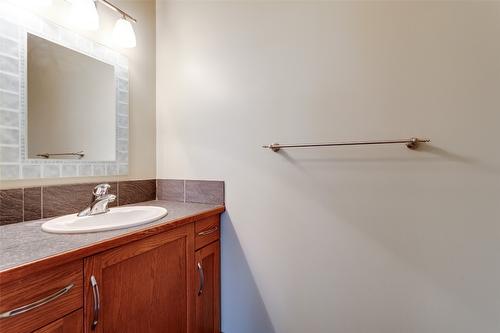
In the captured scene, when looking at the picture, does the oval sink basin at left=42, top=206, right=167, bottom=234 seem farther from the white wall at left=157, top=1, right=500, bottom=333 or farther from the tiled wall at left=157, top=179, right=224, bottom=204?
the white wall at left=157, top=1, right=500, bottom=333

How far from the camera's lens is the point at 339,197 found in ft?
4.08

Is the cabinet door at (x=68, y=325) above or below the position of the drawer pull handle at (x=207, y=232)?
below

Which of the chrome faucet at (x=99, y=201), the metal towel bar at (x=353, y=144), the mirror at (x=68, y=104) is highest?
the mirror at (x=68, y=104)

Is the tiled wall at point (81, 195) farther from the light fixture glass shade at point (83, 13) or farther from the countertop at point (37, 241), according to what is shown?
the light fixture glass shade at point (83, 13)

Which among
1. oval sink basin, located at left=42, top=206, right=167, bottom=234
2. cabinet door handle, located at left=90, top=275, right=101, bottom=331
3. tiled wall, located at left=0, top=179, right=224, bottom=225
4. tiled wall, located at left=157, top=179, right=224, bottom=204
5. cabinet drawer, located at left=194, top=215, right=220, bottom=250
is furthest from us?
tiled wall, located at left=157, top=179, right=224, bottom=204

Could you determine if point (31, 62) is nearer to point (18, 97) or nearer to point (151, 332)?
point (18, 97)

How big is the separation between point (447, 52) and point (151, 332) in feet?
5.79

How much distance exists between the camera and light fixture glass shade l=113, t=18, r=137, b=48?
1408mm

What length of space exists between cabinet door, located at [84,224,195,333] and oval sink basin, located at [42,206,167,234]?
0.10 m

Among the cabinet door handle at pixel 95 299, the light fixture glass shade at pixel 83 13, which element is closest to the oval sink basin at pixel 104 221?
the cabinet door handle at pixel 95 299

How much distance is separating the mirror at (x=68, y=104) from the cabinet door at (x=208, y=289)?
2.64 ft

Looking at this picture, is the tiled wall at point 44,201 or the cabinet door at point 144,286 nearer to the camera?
the cabinet door at point 144,286

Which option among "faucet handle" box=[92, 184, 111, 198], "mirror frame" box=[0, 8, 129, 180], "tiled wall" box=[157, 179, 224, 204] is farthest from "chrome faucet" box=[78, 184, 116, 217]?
"tiled wall" box=[157, 179, 224, 204]

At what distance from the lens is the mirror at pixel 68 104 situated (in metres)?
1.09
